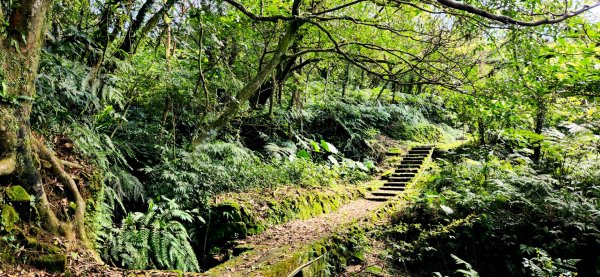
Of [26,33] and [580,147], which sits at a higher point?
[26,33]

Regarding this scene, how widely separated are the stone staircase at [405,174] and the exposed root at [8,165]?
820 cm

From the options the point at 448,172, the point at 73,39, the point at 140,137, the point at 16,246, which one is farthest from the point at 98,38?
the point at 448,172

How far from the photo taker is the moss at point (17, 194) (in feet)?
9.56

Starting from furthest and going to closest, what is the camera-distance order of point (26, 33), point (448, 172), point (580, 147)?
1. point (448, 172)
2. point (580, 147)
3. point (26, 33)

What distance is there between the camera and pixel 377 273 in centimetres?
524

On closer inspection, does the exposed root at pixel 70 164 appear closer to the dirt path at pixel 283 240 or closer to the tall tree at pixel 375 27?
the dirt path at pixel 283 240

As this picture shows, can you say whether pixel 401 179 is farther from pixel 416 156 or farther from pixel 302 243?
pixel 302 243

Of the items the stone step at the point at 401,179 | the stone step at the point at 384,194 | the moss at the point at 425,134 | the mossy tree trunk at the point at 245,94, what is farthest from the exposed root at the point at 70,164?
the moss at the point at 425,134

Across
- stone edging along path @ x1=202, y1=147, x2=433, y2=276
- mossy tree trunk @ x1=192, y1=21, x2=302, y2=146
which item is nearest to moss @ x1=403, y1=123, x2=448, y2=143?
stone edging along path @ x1=202, y1=147, x2=433, y2=276

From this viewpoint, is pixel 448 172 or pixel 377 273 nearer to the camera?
pixel 377 273

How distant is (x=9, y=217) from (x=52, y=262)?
498mm

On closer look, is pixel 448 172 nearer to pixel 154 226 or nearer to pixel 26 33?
pixel 154 226

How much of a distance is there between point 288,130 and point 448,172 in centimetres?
508

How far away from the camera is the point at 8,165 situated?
292 cm
